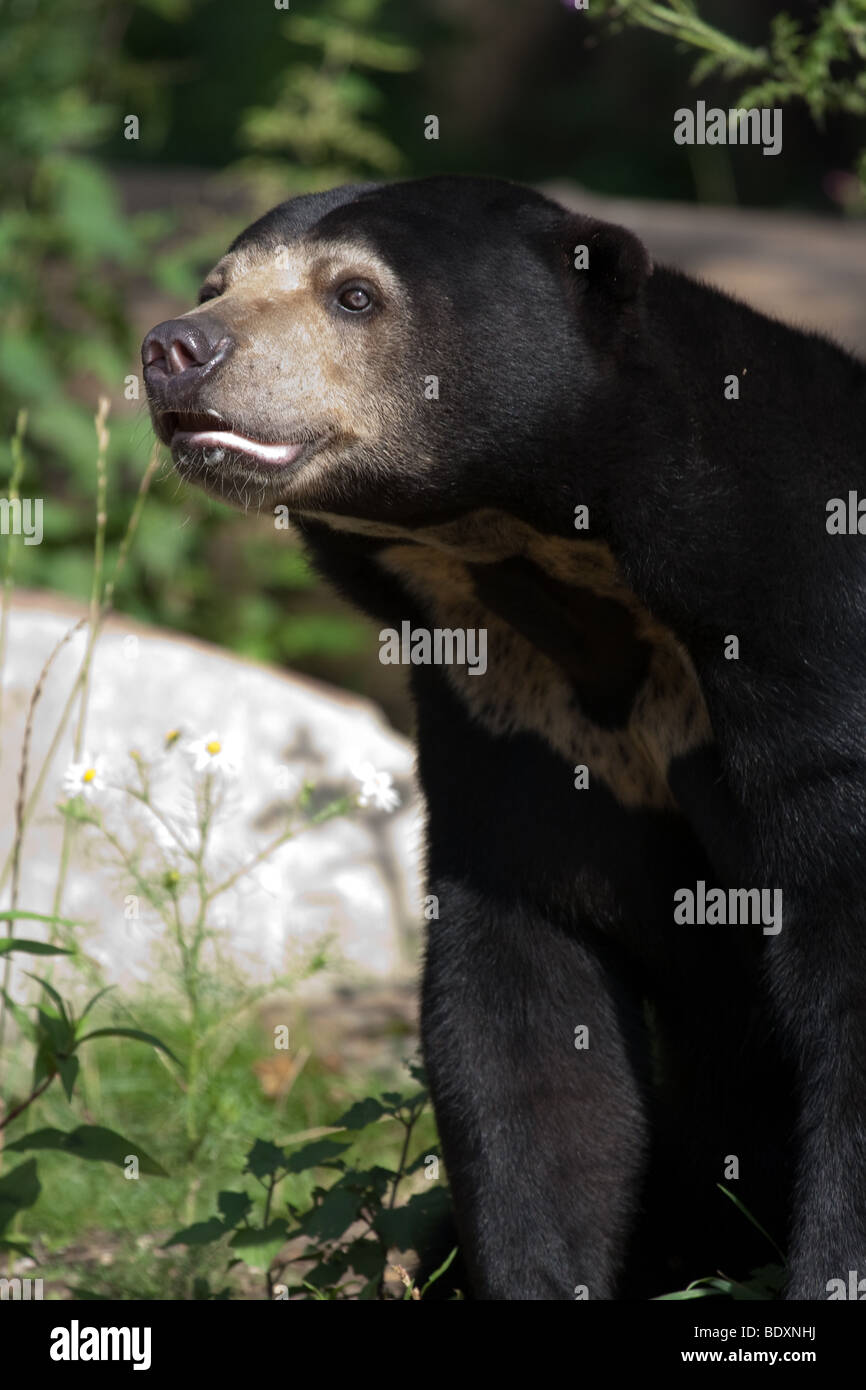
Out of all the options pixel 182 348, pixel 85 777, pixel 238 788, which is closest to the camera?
pixel 182 348

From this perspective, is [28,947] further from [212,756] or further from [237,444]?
[237,444]

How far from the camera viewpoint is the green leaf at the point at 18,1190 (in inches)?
132

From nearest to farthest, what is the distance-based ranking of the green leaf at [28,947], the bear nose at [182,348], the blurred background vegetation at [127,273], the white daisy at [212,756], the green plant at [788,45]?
the bear nose at [182,348] < the green leaf at [28,947] < the white daisy at [212,756] < the green plant at [788,45] < the blurred background vegetation at [127,273]

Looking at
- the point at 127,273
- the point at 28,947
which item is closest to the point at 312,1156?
the point at 28,947

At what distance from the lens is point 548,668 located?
3.44 m

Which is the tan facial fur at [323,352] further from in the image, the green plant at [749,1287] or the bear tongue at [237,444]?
the green plant at [749,1287]

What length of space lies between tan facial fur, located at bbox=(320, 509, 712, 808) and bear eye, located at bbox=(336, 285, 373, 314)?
36 centimetres

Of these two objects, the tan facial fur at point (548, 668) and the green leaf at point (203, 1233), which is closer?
the tan facial fur at point (548, 668)

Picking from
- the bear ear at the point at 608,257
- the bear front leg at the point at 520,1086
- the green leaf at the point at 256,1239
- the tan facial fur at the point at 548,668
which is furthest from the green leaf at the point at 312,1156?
the bear ear at the point at 608,257

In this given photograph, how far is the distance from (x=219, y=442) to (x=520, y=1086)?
49.6 inches

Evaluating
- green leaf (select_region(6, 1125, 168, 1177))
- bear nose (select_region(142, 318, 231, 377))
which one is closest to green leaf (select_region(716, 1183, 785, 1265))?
green leaf (select_region(6, 1125, 168, 1177))

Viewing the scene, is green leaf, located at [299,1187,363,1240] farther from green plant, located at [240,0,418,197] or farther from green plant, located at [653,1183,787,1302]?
green plant, located at [240,0,418,197]

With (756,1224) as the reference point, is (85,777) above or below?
above

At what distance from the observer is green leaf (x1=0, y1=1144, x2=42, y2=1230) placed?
3361 millimetres
